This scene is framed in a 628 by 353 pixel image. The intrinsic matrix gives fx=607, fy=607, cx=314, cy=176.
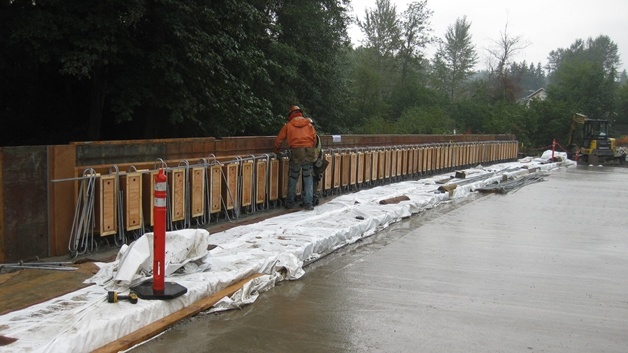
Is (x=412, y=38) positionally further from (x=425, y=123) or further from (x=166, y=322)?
(x=166, y=322)

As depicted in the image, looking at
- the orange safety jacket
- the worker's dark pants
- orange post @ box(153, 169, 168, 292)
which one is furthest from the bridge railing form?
orange post @ box(153, 169, 168, 292)

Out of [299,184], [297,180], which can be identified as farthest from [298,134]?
[299,184]

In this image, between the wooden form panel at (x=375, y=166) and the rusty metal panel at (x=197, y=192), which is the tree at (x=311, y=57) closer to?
the wooden form panel at (x=375, y=166)

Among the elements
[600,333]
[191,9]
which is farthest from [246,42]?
[600,333]

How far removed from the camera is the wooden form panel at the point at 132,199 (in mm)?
7930

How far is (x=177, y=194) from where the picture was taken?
893 centimetres

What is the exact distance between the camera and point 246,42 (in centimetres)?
1744

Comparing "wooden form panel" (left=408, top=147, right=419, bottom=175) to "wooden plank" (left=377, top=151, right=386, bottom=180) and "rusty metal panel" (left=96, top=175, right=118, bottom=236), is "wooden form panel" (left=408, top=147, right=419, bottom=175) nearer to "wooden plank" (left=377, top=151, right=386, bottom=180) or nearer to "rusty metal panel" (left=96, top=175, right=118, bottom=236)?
"wooden plank" (left=377, top=151, right=386, bottom=180)

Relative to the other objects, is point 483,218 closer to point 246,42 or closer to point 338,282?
point 338,282

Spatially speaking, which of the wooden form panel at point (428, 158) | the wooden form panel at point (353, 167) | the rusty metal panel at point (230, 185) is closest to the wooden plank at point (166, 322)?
the rusty metal panel at point (230, 185)

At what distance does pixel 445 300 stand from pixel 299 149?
5.50 meters

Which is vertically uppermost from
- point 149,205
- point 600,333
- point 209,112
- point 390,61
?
point 390,61

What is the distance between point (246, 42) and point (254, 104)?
2178mm

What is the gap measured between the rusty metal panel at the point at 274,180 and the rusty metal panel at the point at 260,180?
0.79 ft
